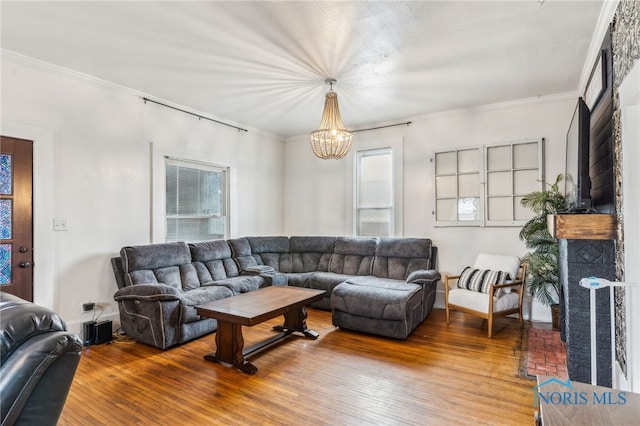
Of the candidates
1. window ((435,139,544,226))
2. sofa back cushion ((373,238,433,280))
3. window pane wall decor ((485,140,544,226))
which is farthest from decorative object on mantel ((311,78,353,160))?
window pane wall decor ((485,140,544,226))

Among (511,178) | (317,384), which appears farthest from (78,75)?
(511,178)

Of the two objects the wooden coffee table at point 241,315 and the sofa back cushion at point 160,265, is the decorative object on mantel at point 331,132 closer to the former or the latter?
the wooden coffee table at point 241,315

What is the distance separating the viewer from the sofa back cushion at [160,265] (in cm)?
355

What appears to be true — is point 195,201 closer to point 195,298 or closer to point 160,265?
point 160,265

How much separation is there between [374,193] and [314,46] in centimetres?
292

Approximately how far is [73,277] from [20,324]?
2789 mm

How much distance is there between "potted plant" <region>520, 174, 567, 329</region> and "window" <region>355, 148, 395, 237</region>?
193 centimetres

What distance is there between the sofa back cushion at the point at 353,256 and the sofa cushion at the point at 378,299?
950 millimetres

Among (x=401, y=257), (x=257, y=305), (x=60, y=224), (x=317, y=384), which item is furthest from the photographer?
(x=401, y=257)

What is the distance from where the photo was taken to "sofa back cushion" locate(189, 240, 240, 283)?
4.26 m

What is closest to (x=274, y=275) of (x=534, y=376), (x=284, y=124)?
(x=284, y=124)

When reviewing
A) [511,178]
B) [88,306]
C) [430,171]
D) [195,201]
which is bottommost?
[88,306]

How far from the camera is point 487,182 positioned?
177 inches

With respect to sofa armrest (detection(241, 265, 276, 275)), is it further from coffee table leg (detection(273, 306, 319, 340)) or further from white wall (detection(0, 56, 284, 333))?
white wall (detection(0, 56, 284, 333))
